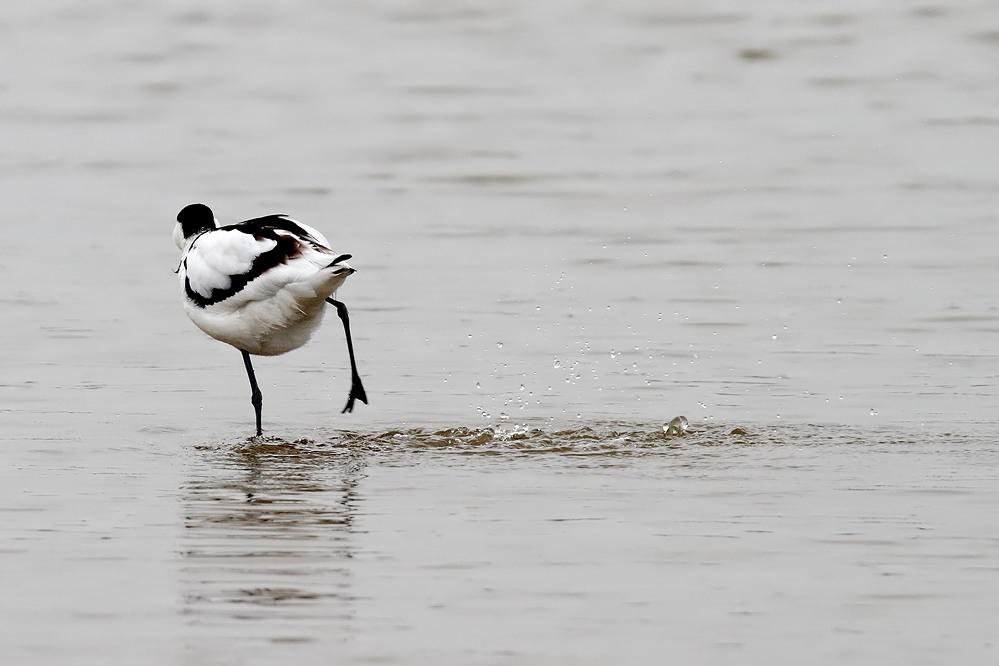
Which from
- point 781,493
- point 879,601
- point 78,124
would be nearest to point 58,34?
point 78,124

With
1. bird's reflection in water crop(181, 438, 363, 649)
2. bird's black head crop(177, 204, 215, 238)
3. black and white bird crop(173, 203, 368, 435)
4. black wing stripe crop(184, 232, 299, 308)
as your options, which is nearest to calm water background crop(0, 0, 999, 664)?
bird's reflection in water crop(181, 438, 363, 649)

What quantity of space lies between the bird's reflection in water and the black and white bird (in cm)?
64

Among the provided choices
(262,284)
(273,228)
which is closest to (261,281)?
(262,284)

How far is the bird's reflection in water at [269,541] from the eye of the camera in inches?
178

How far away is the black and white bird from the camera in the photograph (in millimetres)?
7395

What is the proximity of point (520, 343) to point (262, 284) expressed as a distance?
6.63ft

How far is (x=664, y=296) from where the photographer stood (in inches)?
400

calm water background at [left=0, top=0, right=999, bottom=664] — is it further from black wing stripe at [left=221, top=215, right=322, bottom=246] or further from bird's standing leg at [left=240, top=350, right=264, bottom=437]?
black wing stripe at [left=221, top=215, right=322, bottom=246]

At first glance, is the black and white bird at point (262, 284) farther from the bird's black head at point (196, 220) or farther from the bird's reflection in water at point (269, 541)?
the bird's reflection in water at point (269, 541)

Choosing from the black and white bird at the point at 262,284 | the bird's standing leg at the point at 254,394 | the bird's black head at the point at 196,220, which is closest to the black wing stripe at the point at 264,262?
the black and white bird at the point at 262,284

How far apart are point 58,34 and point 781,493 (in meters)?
15.6

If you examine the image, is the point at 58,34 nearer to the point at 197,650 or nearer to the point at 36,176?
the point at 36,176

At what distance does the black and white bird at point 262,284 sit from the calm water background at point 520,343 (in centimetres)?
37

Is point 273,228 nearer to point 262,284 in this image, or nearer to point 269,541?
point 262,284
